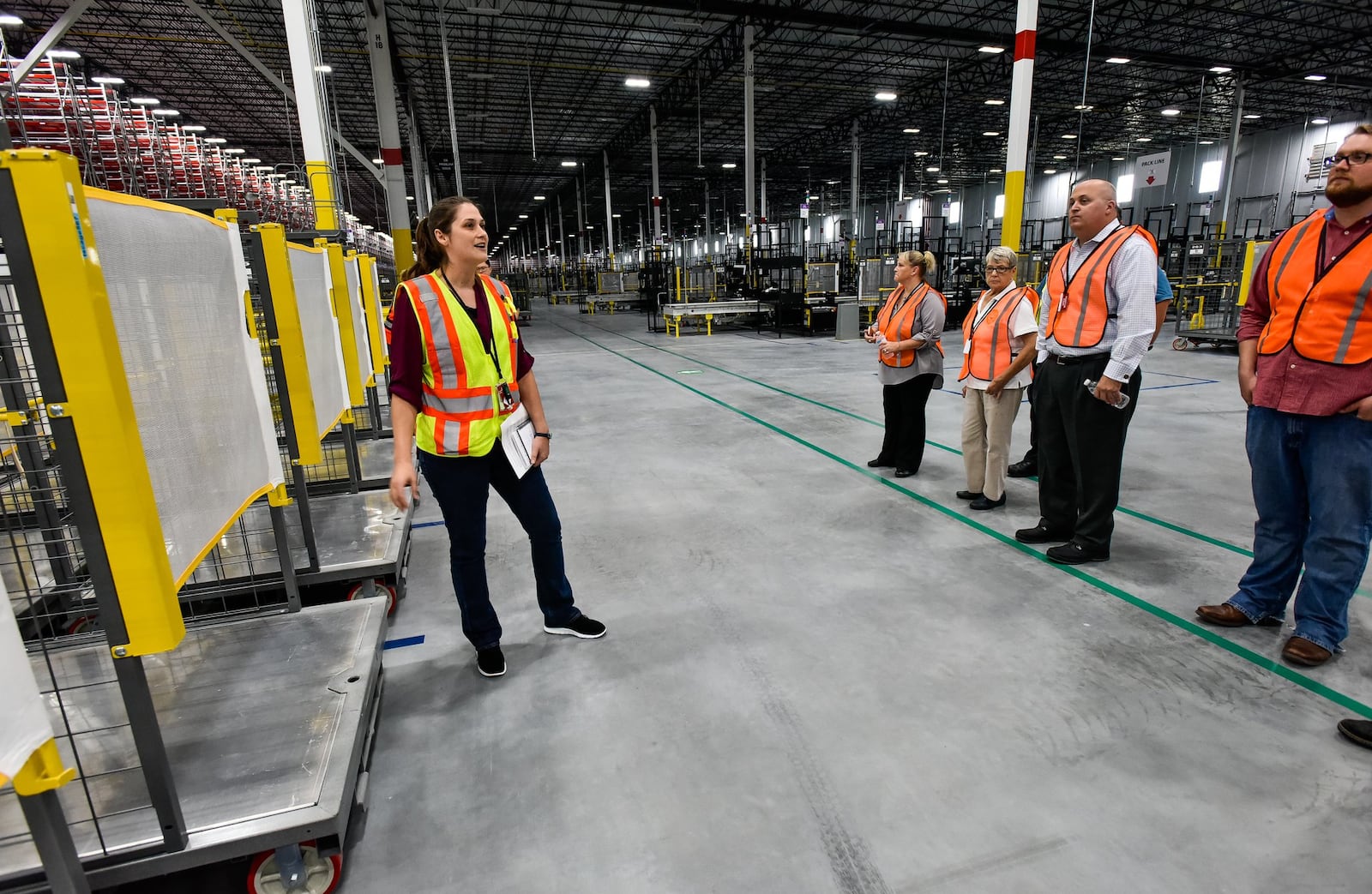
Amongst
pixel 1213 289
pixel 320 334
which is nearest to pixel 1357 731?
pixel 320 334

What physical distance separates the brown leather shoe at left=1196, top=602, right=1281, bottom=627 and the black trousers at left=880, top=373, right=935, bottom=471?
7.95 ft

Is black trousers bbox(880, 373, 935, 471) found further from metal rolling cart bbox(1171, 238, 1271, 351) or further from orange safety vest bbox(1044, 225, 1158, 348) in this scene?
metal rolling cart bbox(1171, 238, 1271, 351)

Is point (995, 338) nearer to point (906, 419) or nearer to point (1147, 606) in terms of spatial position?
point (906, 419)

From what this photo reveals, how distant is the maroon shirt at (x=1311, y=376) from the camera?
102 inches

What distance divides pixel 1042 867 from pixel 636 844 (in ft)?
3.74

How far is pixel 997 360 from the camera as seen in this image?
4297 millimetres

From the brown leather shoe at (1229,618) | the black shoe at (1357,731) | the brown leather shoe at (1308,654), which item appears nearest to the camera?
the black shoe at (1357,731)

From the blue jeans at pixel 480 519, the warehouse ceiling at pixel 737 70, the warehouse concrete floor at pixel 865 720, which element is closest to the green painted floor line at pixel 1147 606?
the warehouse concrete floor at pixel 865 720

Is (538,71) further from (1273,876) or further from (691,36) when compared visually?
(1273,876)

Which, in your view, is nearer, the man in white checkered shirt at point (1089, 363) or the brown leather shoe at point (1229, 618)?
the brown leather shoe at point (1229, 618)

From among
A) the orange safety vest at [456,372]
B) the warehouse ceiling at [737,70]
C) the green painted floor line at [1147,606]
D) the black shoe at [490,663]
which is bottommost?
the green painted floor line at [1147,606]

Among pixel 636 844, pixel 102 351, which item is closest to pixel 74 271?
pixel 102 351

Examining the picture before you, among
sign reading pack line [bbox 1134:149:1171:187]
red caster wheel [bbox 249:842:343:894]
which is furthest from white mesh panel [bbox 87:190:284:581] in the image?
sign reading pack line [bbox 1134:149:1171:187]

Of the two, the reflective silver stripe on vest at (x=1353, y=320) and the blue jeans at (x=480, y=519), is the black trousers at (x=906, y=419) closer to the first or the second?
the reflective silver stripe on vest at (x=1353, y=320)
